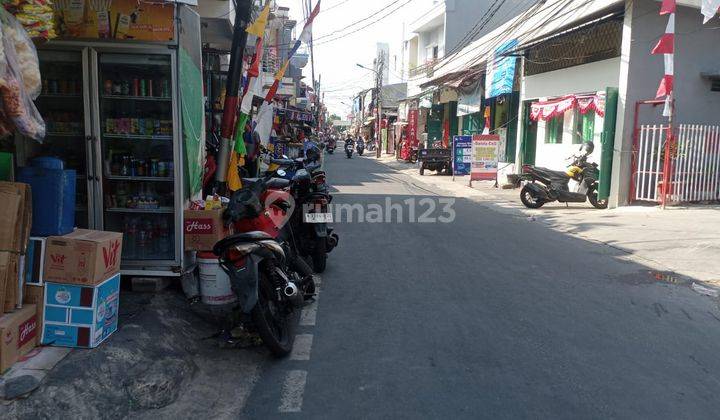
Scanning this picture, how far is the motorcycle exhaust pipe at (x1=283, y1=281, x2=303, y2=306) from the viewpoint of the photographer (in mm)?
4195

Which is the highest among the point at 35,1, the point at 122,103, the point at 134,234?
the point at 35,1

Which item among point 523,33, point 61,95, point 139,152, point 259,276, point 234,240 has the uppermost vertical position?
point 523,33

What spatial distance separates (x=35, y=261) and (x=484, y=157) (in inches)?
597

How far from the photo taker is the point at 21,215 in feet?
11.5

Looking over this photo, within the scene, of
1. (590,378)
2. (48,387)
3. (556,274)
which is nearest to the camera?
(48,387)

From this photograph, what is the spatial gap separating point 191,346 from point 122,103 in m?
2.56

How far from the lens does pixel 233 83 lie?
6605 millimetres

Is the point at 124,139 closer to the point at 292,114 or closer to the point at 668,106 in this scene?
the point at 668,106

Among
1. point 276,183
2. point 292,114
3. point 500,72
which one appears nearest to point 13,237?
point 276,183

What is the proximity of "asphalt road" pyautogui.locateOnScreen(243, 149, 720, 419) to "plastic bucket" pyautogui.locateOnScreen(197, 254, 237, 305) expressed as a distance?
0.82 meters

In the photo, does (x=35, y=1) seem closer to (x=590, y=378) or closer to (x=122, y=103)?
(x=122, y=103)

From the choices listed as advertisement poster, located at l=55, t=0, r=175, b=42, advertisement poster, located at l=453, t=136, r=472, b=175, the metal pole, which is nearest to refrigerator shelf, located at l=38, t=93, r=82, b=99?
advertisement poster, located at l=55, t=0, r=175, b=42

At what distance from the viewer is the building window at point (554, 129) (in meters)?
15.3

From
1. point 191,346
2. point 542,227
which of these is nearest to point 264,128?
A: point 542,227
